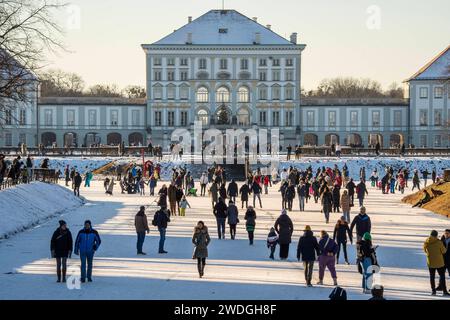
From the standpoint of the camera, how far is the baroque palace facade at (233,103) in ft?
277

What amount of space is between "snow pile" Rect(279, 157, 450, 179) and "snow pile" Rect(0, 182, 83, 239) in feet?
78.1

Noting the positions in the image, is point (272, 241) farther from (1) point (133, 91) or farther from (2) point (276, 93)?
(1) point (133, 91)

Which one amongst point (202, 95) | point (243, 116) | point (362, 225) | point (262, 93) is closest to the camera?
point (362, 225)

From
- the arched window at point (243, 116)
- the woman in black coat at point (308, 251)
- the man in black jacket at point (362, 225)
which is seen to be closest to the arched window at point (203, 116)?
the arched window at point (243, 116)

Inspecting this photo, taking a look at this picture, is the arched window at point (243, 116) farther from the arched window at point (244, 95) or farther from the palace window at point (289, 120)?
the palace window at point (289, 120)

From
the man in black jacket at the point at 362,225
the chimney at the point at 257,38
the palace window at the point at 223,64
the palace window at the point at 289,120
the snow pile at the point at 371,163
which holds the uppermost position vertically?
the chimney at the point at 257,38

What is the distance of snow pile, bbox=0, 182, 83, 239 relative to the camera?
82.2 feet

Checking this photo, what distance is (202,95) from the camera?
85.2 meters

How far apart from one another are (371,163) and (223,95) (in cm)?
2988

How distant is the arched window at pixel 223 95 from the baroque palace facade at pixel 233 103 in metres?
0.10

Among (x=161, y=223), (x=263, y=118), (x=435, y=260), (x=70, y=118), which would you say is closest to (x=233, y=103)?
(x=263, y=118)
